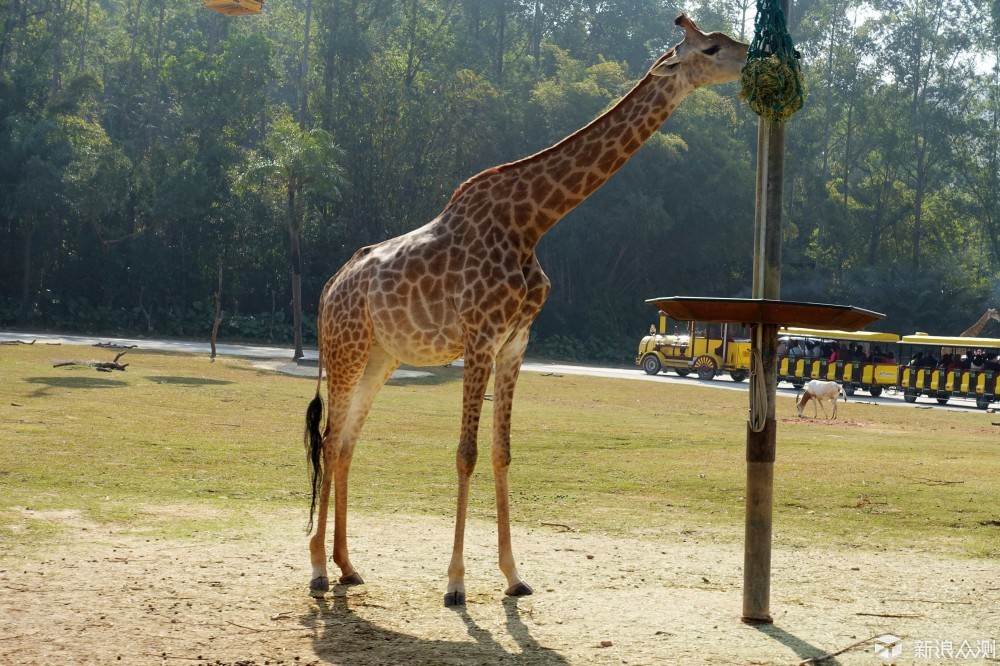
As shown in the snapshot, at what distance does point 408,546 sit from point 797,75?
15.4 feet

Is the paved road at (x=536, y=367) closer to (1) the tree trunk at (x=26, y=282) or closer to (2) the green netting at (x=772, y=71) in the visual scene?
(1) the tree trunk at (x=26, y=282)

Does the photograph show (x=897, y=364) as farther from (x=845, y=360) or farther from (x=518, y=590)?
(x=518, y=590)

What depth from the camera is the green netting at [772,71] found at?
6375 mm

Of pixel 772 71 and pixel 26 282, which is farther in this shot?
pixel 26 282

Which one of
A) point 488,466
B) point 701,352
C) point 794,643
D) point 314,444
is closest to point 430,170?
point 701,352

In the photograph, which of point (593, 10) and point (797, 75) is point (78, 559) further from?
point (593, 10)

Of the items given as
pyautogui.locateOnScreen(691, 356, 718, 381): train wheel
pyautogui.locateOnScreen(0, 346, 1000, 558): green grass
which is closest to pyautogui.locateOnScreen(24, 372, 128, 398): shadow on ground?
pyautogui.locateOnScreen(0, 346, 1000, 558): green grass

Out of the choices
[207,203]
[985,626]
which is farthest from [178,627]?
[207,203]

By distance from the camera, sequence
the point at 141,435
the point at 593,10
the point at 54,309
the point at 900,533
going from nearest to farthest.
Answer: the point at 900,533 < the point at 141,435 < the point at 54,309 < the point at 593,10

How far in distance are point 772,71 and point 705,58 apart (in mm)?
1043

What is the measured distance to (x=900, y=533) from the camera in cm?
967

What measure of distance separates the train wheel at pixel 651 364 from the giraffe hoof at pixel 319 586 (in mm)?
34998

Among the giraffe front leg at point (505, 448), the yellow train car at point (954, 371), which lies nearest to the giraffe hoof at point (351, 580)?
the giraffe front leg at point (505, 448)

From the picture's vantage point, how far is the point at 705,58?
7.36m
